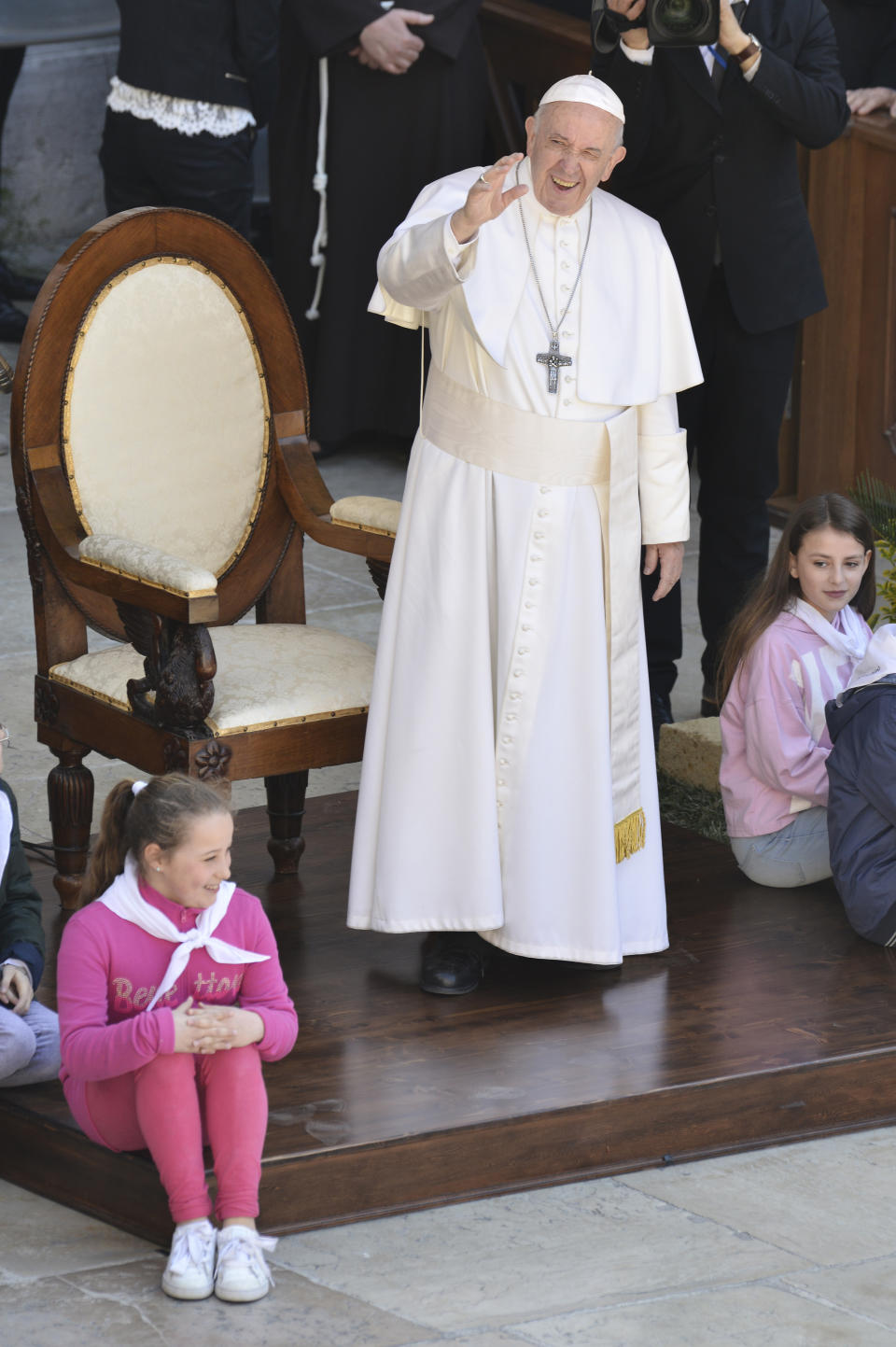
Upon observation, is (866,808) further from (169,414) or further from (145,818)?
(169,414)

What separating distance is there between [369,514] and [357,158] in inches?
129

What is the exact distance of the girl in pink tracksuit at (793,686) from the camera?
4.16m

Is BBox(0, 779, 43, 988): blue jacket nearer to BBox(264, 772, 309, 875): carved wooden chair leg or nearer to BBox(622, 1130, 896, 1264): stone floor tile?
BBox(264, 772, 309, 875): carved wooden chair leg

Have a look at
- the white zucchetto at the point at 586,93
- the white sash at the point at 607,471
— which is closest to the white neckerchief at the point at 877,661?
the white sash at the point at 607,471

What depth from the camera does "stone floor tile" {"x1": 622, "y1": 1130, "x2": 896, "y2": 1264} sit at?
3191 mm

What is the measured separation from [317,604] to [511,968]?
2.82 meters

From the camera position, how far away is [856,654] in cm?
423

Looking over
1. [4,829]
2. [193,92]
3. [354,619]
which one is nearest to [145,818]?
[4,829]

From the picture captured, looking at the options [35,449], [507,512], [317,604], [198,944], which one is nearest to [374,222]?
[317,604]

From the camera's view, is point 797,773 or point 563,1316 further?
point 797,773

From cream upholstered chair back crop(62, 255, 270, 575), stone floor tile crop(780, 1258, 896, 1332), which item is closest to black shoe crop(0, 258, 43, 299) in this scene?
cream upholstered chair back crop(62, 255, 270, 575)

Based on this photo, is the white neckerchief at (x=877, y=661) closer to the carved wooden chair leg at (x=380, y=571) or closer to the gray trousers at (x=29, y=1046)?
the carved wooden chair leg at (x=380, y=571)

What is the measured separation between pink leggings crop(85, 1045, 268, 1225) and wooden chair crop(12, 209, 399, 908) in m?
0.83

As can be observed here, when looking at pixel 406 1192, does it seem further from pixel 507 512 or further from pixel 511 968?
pixel 507 512
